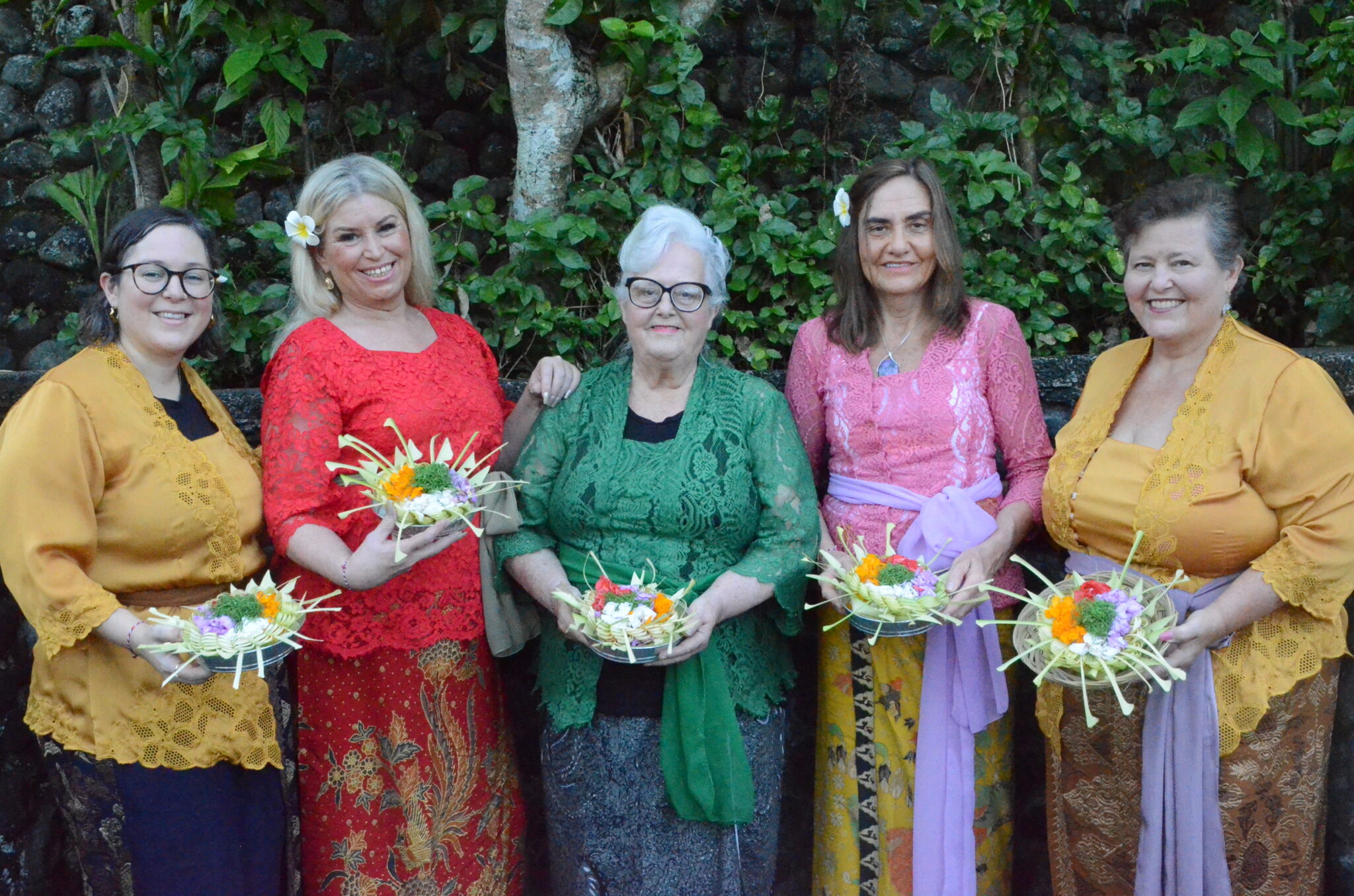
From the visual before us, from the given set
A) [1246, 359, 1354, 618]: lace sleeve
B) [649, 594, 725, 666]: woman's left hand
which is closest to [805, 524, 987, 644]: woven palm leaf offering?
[649, 594, 725, 666]: woman's left hand

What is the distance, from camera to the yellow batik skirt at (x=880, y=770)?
119 inches

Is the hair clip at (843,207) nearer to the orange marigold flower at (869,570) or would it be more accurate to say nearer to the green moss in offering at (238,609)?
the orange marigold flower at (869,570)

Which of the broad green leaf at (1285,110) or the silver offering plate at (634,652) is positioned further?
the broad green leaf at (1285,110)

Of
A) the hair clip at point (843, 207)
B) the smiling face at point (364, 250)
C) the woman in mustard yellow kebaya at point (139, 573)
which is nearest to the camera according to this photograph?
the woman in mustard yellow kebaya at point (139, 573)

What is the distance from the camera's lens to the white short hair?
9.43 feet

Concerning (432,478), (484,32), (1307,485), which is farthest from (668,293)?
(484,32)

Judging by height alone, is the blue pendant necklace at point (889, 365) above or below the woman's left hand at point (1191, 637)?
above

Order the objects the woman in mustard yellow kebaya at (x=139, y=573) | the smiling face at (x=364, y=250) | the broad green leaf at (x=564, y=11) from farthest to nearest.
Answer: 1. the broad green leaf at (x=564, y=11)
2. the smiling face at (x=364, y=250)
3. the woman in mustard yellow kebaya at (x=139, y=573)

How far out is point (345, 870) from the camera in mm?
2924

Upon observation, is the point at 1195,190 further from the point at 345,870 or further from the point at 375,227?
the point at 345,870

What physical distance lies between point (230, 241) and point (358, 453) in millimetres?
2170

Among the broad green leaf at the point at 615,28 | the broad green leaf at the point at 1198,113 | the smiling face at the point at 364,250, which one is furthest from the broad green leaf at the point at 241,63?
the broad green leaf at the point at 1198,113

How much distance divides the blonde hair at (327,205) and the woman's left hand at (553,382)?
0.44 m

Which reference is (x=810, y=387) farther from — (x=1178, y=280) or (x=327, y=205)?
(x=327, y=205)
